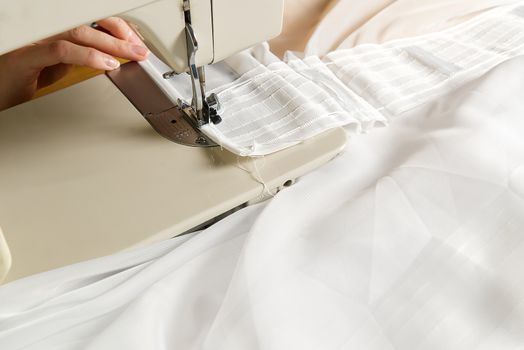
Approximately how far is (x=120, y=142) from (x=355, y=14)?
27.9 inches

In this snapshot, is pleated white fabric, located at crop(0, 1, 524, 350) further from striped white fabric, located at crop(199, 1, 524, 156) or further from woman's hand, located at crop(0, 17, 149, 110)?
woman's hand, located at crop(0, 17, 149, 110)

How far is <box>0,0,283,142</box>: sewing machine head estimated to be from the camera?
0.84 metres

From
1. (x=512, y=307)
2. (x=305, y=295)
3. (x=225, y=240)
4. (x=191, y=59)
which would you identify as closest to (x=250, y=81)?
(x=191, y=59)

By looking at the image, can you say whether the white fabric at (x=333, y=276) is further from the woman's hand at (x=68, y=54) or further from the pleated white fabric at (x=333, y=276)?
the woman's hand at (x=68, y=54)

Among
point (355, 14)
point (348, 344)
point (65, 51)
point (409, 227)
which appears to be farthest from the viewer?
point (355, 14)

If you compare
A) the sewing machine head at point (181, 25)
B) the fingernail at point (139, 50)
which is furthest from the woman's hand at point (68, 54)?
the sewing machine head at point (181, 25)

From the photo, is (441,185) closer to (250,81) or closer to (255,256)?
(255,256)

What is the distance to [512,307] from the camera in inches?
32.4

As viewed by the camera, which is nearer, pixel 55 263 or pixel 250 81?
pixel 55 263

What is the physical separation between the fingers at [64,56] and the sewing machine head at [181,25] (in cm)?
16

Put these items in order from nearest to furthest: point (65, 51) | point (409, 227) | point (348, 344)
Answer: point (348, 344)
point (409, 227)
point (65, 51)

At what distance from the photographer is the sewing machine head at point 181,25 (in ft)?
2.76

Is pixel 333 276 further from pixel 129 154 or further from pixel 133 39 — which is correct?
pixel 133 39

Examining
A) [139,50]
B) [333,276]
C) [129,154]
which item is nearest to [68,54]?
[139,50]
